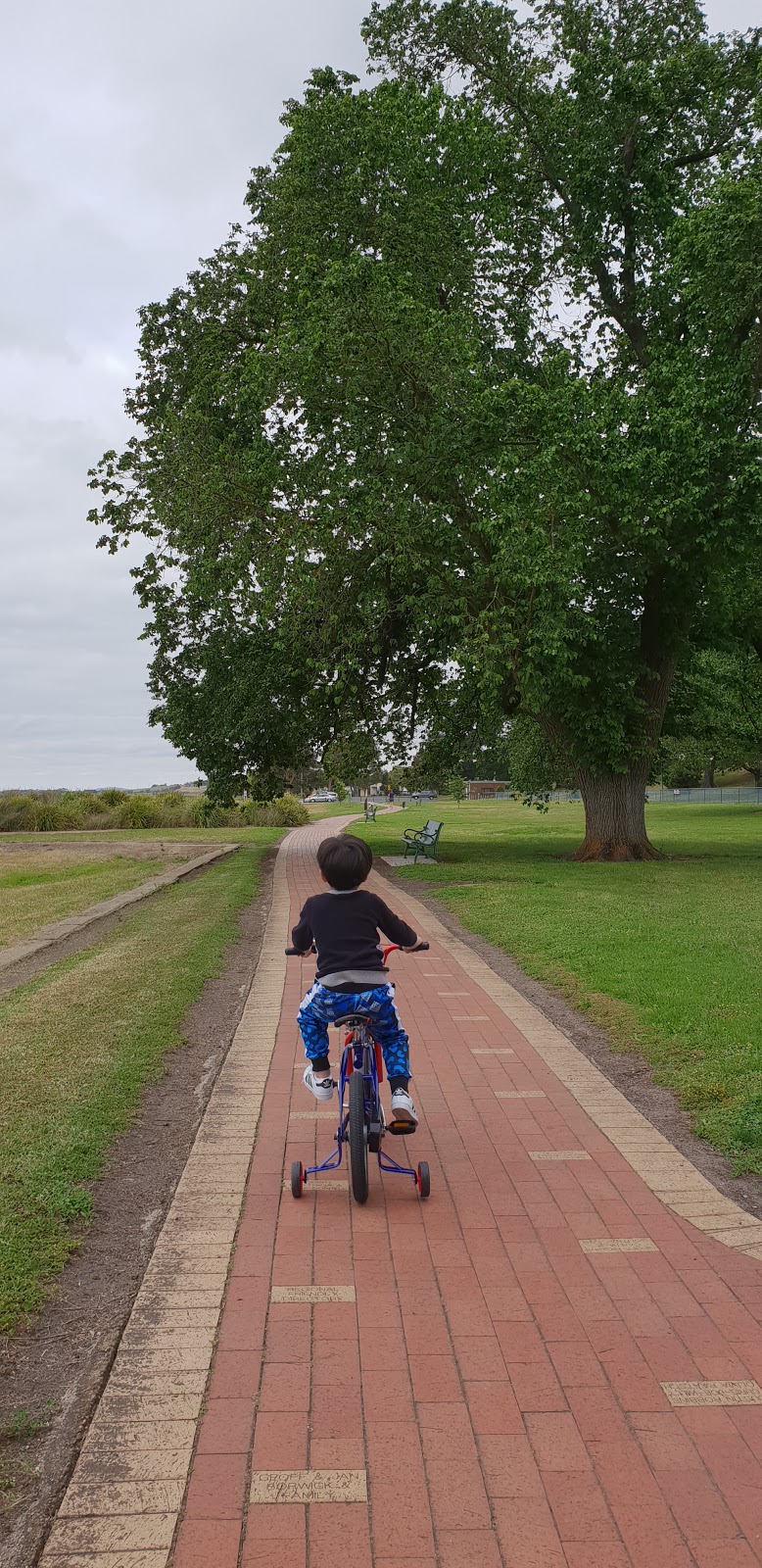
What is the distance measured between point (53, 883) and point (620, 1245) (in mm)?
17952

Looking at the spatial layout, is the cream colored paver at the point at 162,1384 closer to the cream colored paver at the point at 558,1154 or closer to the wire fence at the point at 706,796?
the cream colored paver at the point at 558,1154

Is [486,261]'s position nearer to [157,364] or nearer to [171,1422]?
[157,364]

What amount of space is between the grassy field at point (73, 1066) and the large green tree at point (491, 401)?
8633mm

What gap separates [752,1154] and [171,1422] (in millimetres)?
3301

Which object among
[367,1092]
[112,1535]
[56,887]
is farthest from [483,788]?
[112,1535]

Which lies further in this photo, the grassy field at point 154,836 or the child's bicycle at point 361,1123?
the grassy field at point 154,836

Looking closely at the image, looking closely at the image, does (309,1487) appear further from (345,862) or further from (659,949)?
(659,949)

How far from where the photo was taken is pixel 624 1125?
19.6 ft

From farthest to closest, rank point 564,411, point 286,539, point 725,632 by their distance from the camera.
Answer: point 725,632 < point 286,539 < point 564,411

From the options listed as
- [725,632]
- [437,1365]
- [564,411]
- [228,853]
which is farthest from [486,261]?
[437,1365]

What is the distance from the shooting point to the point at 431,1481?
9.58ft

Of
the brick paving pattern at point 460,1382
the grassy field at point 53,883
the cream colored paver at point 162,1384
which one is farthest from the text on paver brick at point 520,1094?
the grassy field at point 53,883

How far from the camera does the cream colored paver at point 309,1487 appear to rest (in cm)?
287

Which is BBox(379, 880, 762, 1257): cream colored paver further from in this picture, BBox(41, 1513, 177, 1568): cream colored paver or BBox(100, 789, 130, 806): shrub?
BBox(100, 789, 130, 806): shrub
